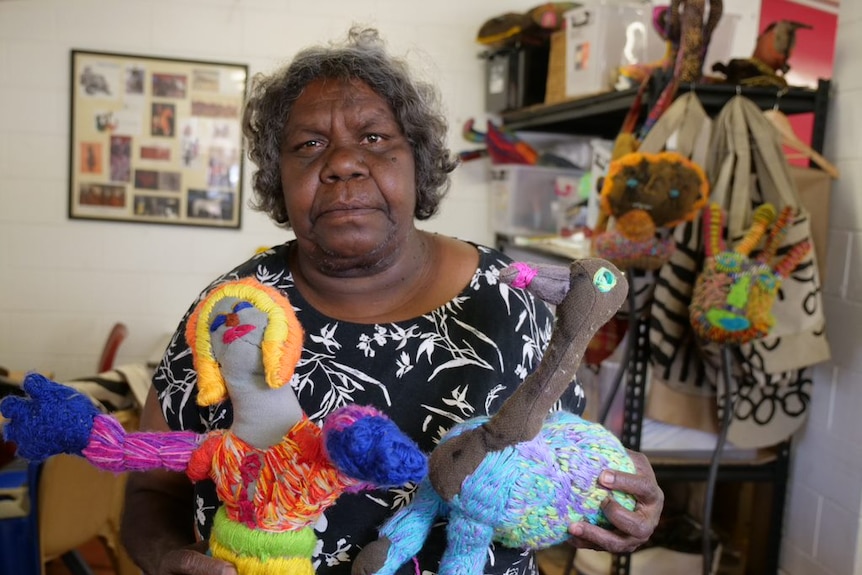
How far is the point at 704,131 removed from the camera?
1656 mm

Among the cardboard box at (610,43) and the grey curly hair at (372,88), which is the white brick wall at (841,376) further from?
the grey curly hair at (372,88)

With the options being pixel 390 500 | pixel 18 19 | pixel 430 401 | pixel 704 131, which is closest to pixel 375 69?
pixel 430 401

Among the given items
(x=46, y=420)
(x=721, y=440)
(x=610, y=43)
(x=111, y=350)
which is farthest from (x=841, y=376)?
(x=111, y=350)

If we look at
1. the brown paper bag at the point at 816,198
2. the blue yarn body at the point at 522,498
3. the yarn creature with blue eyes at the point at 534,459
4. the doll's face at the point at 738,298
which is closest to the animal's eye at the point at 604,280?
the yarn creature with blue eyes at the point at 534,459

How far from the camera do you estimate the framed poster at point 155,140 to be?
2.82 meters

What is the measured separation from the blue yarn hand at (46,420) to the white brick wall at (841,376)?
4.98 feet

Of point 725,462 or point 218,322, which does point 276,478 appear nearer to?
point 218,322

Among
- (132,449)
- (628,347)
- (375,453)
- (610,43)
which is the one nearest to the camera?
(375,453)

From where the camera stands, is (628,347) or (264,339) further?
(628,347)

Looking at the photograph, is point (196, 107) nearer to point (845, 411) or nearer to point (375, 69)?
point (375, 69)

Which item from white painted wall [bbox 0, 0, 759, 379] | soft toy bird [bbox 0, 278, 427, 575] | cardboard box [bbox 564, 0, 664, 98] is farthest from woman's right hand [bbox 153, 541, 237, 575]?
white painted wall [bbox 0, 0, 759, 379]

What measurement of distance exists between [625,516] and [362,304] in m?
0.44

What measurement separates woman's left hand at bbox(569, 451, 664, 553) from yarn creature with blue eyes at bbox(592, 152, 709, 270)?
87 centimetres

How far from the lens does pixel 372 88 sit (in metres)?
0.98
